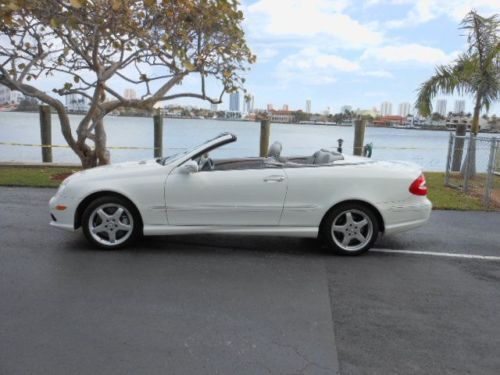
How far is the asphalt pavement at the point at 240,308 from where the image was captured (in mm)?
3262

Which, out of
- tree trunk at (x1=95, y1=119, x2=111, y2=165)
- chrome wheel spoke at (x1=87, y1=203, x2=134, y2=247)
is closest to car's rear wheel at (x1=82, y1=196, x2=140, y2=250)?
chrome wheel spoke at (x1=87, y1=203, x2=134, y2=247)

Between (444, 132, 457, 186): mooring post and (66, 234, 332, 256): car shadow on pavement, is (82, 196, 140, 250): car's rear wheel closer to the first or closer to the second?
(66, 234, 332, 256): car shadow on pavement

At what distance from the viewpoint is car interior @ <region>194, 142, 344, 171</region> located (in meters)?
5.91

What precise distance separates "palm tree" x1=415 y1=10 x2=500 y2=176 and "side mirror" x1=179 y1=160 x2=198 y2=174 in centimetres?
998

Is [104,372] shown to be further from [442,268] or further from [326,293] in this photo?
[442,268]

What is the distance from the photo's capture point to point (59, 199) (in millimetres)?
5730

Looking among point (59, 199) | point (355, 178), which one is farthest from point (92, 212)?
point (355, 178)

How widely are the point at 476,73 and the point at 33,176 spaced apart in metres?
12.7

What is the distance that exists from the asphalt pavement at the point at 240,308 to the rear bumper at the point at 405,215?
15.2 inches

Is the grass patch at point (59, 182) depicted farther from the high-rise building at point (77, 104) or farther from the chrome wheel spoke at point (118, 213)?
the chrome wheel spoke at point (118, 213)

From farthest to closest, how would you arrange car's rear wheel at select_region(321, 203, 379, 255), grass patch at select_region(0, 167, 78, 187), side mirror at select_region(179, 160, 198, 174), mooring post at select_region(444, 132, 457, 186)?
mooring post at select_region(444, 132, 457, 186) < grass patch at select_region(0, 167, 78, 187) < car's rear wheel at select_region(321, 203, 379, 255) < side mirror at select_region(179, 160, 198, 174)

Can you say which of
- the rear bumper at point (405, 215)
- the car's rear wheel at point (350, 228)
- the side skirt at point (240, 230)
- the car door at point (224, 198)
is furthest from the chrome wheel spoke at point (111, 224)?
the rear bumper at point (405, 215)

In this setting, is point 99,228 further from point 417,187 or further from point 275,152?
point 417,187

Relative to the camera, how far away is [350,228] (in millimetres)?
5801
